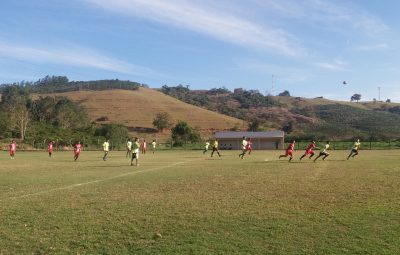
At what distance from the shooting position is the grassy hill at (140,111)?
129 metres

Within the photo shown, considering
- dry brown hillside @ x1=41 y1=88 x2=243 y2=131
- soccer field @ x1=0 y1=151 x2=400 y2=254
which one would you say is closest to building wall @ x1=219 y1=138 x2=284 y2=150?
dry brown hillside @ x1=41 y1=88 x2=243 y2=131

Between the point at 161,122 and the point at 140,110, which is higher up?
the point at 140,110

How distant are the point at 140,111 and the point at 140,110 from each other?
119 cm

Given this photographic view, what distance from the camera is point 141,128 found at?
124m

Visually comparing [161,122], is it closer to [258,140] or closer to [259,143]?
[258,140]

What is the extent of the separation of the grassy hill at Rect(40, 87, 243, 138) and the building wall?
3887 cm

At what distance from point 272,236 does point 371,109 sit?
7081 inches

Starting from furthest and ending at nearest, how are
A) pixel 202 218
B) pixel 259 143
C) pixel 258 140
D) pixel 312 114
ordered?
pixel 312 114 → pixel 258 140 → pixel 259 143 → pixel 202 218

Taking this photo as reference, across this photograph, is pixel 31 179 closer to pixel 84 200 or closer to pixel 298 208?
pixel 84 200

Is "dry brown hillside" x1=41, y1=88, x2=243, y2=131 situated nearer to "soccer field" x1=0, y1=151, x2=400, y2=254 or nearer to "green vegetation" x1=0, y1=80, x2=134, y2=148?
"green vegetation" x1=0, y1=80, x2=134, y2=148

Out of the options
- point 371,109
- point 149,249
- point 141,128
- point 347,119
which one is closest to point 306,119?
point 347,119

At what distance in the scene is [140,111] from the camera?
5571 inches

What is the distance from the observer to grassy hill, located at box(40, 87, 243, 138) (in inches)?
5084

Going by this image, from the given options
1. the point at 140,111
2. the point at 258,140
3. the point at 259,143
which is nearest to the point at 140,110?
the point at 140,111
